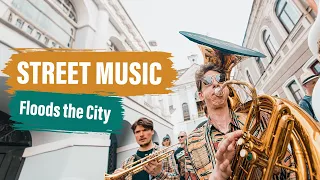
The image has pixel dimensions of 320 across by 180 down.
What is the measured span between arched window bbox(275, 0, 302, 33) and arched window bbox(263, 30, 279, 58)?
2.65 ft

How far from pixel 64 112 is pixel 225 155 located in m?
3.53

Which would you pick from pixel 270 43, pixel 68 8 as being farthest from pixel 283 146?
pixel 270 43

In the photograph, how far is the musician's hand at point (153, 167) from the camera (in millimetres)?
1954

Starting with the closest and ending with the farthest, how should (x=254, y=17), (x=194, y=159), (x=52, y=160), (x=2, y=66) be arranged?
(x=194, y=159) < (x=2, y=66) < (x=52, y=160) < (x=254, y=17)

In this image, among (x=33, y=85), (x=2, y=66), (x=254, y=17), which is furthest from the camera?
(x=254, y=17)

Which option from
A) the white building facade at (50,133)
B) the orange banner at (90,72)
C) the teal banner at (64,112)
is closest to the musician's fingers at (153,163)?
the teal banner at (64,112)

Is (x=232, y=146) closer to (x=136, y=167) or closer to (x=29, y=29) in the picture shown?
(x=136, y=167)

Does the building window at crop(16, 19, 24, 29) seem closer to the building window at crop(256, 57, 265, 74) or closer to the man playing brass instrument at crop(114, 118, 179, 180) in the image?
the man playing brass instrument at crop(114, 118, 179, 180)

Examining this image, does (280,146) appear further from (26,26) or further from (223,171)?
(26,26)

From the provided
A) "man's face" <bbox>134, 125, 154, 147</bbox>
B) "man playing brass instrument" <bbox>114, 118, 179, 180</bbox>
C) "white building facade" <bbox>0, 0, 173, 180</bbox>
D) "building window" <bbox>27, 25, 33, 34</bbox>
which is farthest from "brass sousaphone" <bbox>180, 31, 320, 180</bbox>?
"building window" <bbox>27, 25, 33, 34</bbox>

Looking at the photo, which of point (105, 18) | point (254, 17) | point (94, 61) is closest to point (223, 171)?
point (94, 61)

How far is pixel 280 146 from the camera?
0.59m

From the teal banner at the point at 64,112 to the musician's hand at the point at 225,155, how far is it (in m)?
3.28

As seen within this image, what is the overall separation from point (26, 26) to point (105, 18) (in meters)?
2.82
